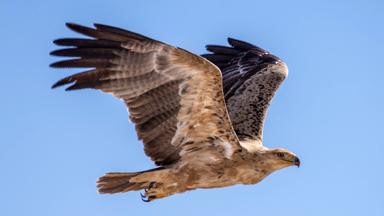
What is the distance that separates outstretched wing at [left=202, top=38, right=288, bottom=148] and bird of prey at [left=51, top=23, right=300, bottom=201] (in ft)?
2.53

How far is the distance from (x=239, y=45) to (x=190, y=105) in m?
5.35

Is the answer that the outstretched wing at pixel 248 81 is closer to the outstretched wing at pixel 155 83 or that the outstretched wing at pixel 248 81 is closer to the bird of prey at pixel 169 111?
the bird of prey at pixel 169 111

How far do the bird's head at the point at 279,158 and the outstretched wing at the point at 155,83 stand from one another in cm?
56

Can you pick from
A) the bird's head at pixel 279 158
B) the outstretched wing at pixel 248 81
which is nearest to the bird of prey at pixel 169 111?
the bird's head at pixel 279 158

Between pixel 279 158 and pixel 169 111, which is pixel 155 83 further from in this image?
pixel 279 158

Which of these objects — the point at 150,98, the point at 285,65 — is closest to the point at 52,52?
the point at 150,98

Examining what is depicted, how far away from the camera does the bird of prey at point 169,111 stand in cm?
1041

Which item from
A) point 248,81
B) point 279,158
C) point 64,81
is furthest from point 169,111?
point 248,81

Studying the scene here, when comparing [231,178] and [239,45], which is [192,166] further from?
[239,45]

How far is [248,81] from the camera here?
46.8 ft

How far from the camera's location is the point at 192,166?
11.2 m

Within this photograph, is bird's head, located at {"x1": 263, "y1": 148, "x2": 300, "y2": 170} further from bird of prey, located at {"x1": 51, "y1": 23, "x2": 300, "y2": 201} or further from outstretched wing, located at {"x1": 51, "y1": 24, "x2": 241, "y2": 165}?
outstretched wing, located at {"x1": 51, "y1": 24, "x2": 241, "y2": 165}

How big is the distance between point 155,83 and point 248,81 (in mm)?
3829

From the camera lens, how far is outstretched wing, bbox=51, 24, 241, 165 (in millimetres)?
10352
